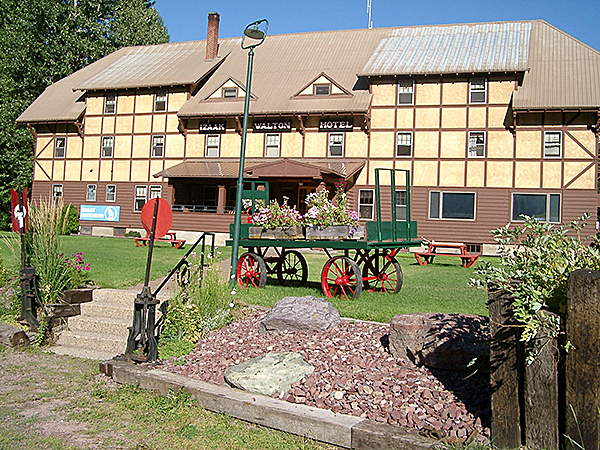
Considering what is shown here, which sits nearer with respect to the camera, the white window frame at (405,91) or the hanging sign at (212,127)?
the white window frame at (405,91)

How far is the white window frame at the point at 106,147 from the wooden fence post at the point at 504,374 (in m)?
32.3

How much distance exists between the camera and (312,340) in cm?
721

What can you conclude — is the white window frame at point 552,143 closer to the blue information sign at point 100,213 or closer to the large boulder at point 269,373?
the blue information sign at point 100,213

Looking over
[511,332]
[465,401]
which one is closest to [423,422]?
[465,401]

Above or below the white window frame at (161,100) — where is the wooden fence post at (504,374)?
below

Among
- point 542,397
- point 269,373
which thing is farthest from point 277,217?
point 542,397

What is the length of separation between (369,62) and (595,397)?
26.6 meters

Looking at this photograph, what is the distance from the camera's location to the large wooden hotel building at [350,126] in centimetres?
2627

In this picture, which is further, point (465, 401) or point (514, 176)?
point (514, 176)

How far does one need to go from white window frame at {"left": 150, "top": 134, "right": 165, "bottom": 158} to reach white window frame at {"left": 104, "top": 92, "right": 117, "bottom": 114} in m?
3.28

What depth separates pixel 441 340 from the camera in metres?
5.94

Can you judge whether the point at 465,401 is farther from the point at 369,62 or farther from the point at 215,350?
the point at 369,62

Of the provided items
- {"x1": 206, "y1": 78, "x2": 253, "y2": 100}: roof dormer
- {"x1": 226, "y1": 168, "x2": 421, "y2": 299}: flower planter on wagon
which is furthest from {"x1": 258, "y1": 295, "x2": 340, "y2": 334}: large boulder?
{"x1": 206, "y1": 78, "x2": 253, "y2": 100}: roof dormer

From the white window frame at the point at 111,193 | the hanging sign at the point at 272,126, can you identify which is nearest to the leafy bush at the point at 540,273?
the hanging sign at the point at 272,126
